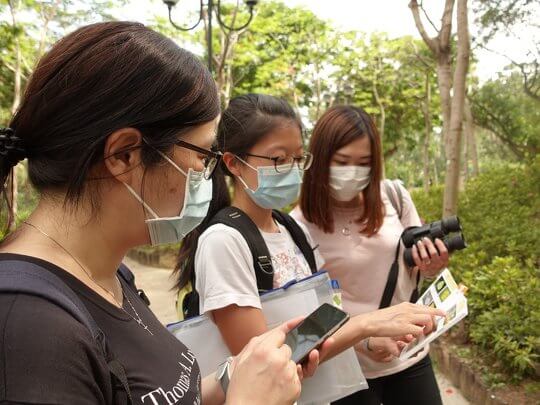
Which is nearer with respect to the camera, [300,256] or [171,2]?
[300,256]

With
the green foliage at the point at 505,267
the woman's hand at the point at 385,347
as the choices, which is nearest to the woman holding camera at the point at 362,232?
the woman's hand at the point at 385,347

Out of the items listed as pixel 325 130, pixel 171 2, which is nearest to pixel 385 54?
pixel 171 2

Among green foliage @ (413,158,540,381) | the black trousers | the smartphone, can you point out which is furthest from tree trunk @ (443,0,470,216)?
the smartphone

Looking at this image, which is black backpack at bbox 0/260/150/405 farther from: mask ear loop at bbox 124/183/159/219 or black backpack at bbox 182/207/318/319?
black backpack at bbox 182/207/318/319

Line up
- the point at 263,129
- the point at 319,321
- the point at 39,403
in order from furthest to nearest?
1. the point at 263,129
2. the point at 319,321
3. the point at 39,403

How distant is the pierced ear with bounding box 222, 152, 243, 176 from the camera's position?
1.76m

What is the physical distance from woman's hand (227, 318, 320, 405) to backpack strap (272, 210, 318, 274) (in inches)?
33.8

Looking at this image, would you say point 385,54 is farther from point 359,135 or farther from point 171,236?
point 171,236

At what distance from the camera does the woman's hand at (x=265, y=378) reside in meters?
0.90

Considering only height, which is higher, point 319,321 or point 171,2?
point 171,2

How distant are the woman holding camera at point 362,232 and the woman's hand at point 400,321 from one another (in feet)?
1.55

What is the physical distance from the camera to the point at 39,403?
2.02 feet

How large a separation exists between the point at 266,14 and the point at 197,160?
12.5 m

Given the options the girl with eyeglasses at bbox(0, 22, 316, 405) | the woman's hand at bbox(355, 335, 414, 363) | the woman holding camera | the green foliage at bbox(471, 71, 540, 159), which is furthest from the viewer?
the green foliage at bbox(471, 71, 540, 159)
